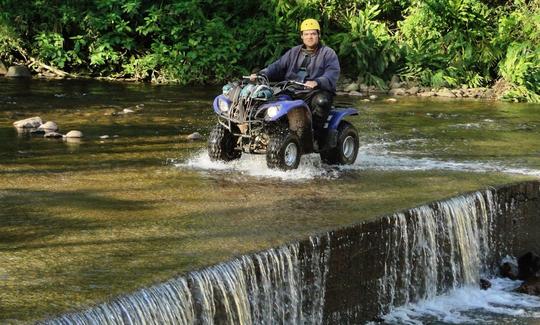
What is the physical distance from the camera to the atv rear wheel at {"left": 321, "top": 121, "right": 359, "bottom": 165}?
382 inches

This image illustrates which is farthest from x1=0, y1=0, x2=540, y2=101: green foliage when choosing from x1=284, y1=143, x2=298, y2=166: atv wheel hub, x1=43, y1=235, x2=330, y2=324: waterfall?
x1=43, y1=235, x2=330, y2=324: waterfall

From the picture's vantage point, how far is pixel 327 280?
6.94 metres

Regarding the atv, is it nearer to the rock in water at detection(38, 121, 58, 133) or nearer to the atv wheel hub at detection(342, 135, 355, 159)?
the atv wheel hub at detection(342, 135, 355, 159)

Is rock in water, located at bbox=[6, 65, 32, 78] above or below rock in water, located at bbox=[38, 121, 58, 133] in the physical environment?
above

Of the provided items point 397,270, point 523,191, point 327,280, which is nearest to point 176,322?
point 327,280

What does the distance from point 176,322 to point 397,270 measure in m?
2.94

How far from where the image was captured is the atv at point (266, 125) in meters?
8.92

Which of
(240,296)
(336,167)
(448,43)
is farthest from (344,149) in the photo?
(448,43)

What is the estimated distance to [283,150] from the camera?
351 inches

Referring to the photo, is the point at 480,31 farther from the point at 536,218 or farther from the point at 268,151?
the point at 268,151

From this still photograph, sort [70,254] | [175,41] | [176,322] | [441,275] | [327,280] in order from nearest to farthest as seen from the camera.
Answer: [176,322]
[70,254]
[327,280]
[441,275]
[175,41]

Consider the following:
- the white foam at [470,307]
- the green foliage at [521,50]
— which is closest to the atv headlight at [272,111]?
the white foam at [470,307]

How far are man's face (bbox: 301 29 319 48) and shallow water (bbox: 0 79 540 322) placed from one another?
1.37 metres

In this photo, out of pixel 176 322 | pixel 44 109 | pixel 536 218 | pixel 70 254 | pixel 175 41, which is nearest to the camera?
pixel 176 322
